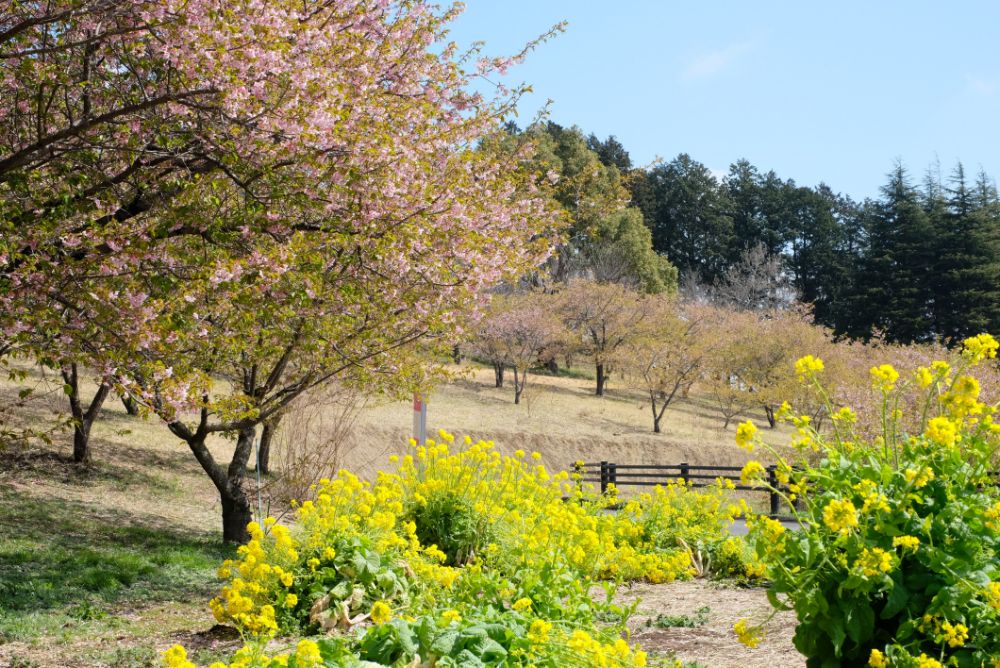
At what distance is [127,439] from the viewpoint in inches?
652

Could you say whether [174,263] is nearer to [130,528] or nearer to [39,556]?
[39,556]

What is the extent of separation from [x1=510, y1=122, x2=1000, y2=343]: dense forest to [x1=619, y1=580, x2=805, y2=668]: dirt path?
1092 inches

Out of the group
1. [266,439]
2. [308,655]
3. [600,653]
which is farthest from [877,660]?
[266,439]

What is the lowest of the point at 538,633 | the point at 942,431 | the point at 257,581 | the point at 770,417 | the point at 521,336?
the point at 770,417

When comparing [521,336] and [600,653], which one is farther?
[521,336]

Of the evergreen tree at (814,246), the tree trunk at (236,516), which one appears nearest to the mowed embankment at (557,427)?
the tree trunk at (236,516)

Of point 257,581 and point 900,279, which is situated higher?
point 900,279

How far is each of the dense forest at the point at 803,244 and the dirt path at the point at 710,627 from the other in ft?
91.0

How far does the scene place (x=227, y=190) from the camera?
23.8 feet

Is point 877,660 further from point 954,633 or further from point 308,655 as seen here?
point 308,655

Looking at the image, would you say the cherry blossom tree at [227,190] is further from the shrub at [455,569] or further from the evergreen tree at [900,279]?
the evergreen tree at [900,279]

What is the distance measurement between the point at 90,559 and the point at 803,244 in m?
55.0

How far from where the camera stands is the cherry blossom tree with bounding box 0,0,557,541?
6.02 meters

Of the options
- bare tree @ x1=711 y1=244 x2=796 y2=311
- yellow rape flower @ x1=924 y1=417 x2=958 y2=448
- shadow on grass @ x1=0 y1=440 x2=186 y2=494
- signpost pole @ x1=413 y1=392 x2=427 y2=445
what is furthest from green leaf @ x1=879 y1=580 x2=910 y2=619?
bare tree @ x1=711 y1=244 x2=796 y2=311
